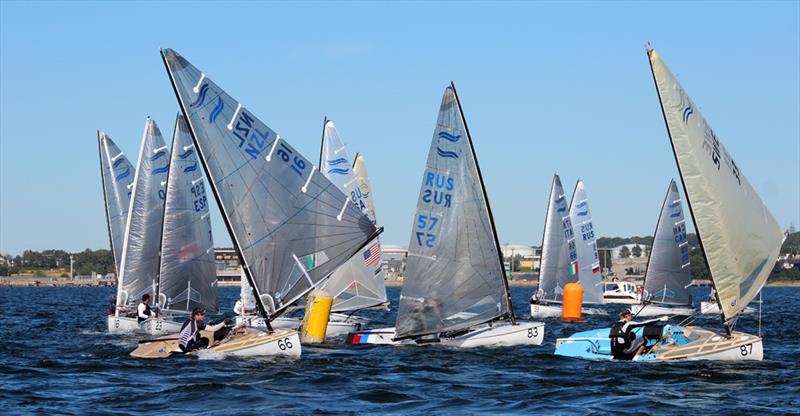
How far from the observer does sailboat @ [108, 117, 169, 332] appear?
41656 mm

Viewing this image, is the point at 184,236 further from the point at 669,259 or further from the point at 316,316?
the point at 669,259

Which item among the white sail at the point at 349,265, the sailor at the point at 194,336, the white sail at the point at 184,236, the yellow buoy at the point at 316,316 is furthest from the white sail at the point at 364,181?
the sailor at the point at 194,336

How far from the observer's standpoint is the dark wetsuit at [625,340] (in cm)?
2608

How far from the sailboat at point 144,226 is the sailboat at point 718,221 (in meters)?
22.0

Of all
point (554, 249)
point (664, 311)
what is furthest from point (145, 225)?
point (664, 311)

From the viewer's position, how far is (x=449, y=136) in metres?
29.7

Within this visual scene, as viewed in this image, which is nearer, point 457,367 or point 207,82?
point 457,367

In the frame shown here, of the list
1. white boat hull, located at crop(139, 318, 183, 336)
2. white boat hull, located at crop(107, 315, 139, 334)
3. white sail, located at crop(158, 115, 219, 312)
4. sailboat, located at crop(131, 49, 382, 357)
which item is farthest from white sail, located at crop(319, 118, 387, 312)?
sailboat, located at crop(131, 49, 382, 357)

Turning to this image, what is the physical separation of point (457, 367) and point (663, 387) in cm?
539

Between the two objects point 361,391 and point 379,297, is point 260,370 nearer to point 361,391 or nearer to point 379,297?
point 361,391

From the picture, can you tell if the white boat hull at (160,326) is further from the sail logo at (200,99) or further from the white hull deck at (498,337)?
the sail logo at (200,99)

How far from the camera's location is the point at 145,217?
137ft

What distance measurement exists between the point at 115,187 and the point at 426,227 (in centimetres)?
2026

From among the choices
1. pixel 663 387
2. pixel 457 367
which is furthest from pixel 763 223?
pixel 457 367
